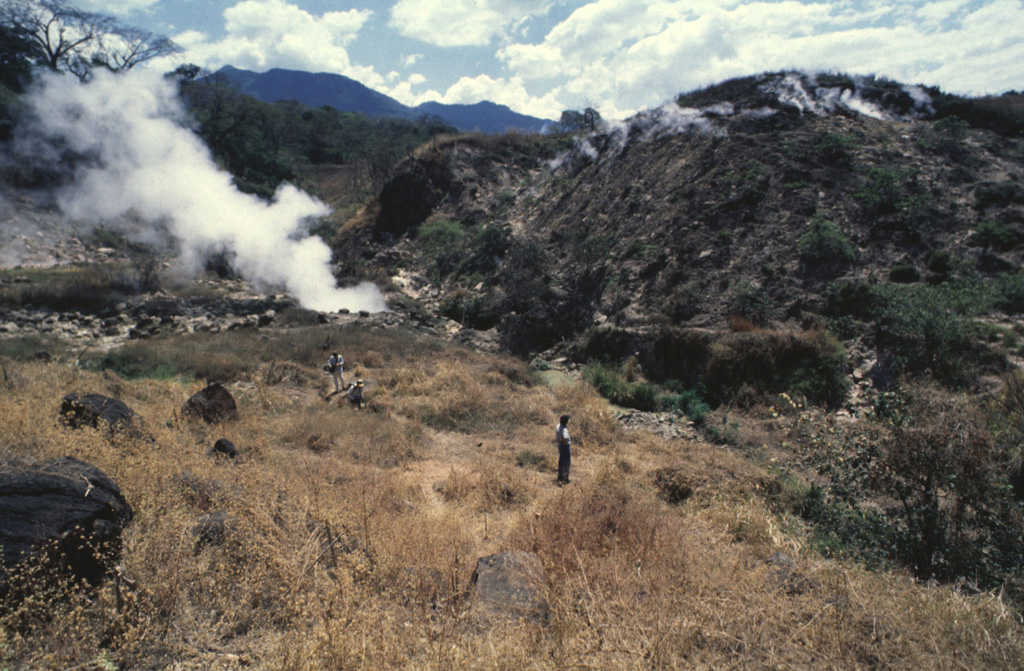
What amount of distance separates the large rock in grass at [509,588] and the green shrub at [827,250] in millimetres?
12490

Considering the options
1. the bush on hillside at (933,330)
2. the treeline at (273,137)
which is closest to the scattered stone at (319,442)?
the bush on hillside at (933,330)

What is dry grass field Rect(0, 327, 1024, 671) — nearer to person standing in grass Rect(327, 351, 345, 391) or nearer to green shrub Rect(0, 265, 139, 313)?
person standing in grass Rect(327, 351, 345, 391)

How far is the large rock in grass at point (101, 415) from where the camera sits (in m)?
5.44

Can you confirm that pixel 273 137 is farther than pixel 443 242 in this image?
Yes

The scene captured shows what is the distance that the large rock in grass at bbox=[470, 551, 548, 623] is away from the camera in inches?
138

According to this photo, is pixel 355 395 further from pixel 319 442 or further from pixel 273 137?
pixel 273 137

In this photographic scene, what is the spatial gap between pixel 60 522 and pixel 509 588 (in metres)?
3.12

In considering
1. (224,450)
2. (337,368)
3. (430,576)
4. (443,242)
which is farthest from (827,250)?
(443,242)

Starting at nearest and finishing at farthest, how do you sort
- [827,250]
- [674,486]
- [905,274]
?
1. [674,486]
2. [905,274]
3. [827,250]

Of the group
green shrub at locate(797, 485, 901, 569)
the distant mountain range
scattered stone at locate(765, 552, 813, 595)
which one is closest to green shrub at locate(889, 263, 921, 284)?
green shrub at locate(797, 485, 901, 569)

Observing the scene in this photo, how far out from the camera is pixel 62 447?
468cm

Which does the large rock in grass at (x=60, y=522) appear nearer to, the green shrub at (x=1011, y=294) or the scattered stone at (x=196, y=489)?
the scattered stone at (x=196, y=489)

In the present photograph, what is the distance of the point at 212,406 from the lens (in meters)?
7.04

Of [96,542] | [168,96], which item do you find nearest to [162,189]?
[168,96]
